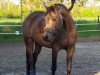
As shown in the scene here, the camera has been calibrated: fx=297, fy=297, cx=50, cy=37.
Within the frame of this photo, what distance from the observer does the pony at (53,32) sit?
4.85 m

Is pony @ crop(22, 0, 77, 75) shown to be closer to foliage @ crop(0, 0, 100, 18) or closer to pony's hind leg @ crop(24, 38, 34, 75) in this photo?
pony's hind leg @ crop(24, 38, 34, 75)

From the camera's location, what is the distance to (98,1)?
25484mm

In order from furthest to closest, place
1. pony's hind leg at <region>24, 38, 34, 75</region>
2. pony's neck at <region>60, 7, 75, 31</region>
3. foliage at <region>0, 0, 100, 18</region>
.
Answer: foliage at <region>0, 0, 100, 18</region> < pony's hind leg at <region>24, 38, 34, 75</region> < pony's neck at <region>60, 7, 75, 31</region>

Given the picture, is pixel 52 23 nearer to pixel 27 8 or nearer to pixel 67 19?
pixel 67 19

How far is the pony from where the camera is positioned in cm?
485

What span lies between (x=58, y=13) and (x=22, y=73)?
2.65 metres

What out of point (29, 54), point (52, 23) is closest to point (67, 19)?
point (52, 23)

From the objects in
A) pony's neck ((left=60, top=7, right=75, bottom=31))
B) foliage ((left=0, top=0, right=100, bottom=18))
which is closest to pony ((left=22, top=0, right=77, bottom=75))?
pony's neck ((left=60, top=7, right=75, bottom=31))

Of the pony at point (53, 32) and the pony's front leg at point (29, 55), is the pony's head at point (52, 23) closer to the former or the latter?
the pony at point (53, 32)

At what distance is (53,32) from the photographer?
16.0 feet

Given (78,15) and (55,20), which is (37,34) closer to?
(55,20)

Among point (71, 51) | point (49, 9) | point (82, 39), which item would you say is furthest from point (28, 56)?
point (82, 39)

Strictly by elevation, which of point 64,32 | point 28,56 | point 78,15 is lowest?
point 78,15

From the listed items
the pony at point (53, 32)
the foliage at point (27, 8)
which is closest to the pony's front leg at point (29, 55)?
the pony at point (53, 32)
